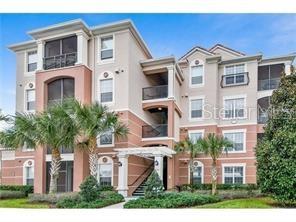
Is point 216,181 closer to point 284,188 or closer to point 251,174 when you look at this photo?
point 251,174

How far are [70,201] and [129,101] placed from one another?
2.63m

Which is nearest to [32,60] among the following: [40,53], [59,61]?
[40,53]

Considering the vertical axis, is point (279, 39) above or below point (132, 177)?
above

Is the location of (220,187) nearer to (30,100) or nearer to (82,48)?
(82,48)

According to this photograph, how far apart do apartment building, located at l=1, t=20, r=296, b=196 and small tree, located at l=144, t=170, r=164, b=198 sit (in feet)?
0.90

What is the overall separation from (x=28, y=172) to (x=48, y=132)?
1.04m

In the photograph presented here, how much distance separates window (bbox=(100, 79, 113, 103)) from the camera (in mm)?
9273

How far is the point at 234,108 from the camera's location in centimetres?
884

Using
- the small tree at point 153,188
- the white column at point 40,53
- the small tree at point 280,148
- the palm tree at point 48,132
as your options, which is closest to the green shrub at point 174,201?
the small tree at point 153,188

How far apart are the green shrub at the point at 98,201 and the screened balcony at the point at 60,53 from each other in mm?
3116

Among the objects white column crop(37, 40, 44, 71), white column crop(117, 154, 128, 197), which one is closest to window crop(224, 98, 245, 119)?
white column crop(117, 154, 128, 197)

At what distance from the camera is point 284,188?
8.27 m
